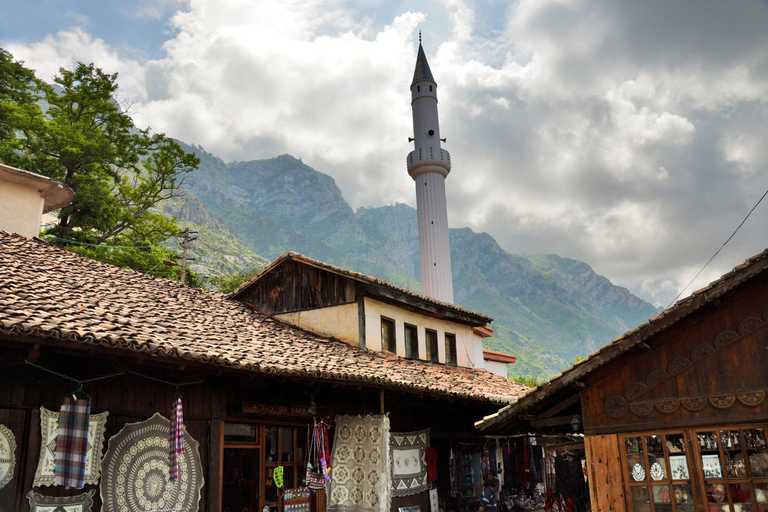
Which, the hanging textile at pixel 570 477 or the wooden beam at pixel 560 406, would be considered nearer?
the wooden beam at pixel 560 406

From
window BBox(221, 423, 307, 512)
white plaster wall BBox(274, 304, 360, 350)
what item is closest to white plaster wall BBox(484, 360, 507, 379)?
white plaster wall BBox(274, 304, 360, 350)

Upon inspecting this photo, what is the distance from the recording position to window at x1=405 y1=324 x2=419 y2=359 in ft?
56.2

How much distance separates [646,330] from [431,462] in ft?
25.2

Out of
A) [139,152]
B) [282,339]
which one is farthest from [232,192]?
[282,339]

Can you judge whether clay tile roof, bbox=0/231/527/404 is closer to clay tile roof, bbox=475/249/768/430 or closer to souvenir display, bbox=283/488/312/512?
souvenir display, bbox=283/488/312/512

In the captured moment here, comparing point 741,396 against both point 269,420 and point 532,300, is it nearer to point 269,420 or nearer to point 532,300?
point 269,420

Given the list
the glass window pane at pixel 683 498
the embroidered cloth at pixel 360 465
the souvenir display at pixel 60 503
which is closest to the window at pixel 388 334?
the embroidered cloth at pixel 360 465

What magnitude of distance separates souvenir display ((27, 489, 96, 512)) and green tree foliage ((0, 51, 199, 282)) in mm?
17946

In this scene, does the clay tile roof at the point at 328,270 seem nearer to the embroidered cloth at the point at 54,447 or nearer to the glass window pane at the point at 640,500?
the embroidered cloth at the point at 54,447

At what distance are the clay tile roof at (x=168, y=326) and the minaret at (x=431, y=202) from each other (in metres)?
20.5

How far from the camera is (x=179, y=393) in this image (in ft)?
28.6

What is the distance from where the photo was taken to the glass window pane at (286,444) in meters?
11.0

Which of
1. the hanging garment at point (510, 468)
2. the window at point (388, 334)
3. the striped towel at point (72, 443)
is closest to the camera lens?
the striped towel at point (72, 443)

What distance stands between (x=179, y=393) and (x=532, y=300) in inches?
6795
